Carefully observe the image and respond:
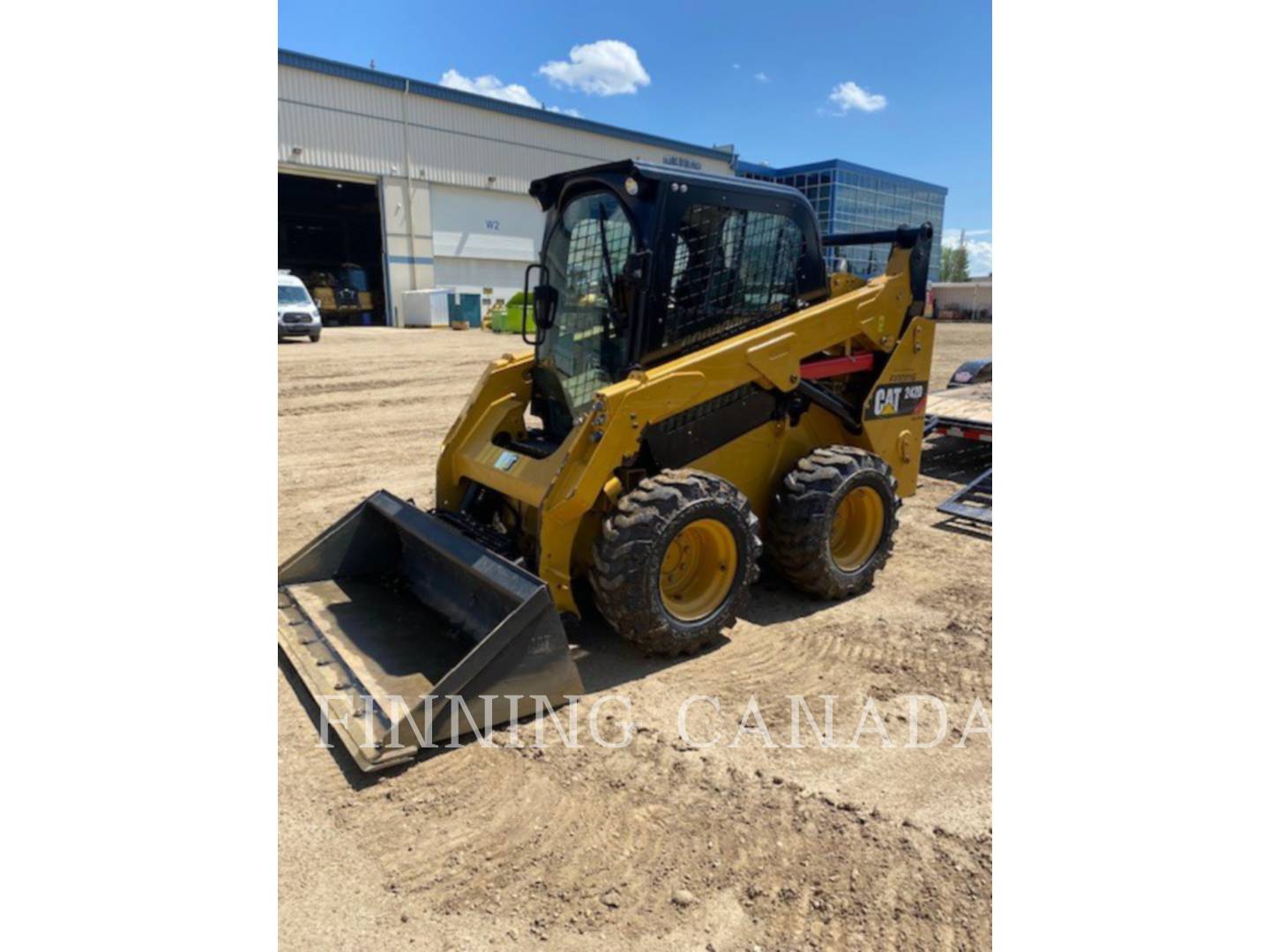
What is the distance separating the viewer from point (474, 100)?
2811cm

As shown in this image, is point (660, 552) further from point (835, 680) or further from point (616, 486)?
point (835, 680)

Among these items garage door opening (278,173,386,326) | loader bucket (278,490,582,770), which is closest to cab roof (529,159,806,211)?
loader bucket (278,490,582,770)

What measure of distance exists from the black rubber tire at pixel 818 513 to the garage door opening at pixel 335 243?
2595 centimetres

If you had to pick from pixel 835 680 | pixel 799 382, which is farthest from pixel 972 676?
pixel 799 382

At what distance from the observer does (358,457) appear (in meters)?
8.22

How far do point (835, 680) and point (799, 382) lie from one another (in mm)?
1698

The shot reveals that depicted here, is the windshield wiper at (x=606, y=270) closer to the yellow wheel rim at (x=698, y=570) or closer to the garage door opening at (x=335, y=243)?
the yellow wheel rim at (x=698, y=570)

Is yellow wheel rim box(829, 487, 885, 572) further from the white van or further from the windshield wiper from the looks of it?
the white van

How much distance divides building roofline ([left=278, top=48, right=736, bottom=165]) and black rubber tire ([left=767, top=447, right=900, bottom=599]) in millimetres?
24657

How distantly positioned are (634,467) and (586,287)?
3.77ft

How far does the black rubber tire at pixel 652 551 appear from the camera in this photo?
12.0ft

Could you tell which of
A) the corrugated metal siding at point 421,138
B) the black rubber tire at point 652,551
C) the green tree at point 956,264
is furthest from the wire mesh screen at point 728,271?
the green tree at point 956,264

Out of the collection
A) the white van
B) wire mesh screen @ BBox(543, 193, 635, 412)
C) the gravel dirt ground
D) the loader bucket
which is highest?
the white van

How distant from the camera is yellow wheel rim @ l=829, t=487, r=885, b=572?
4809 millimetres
